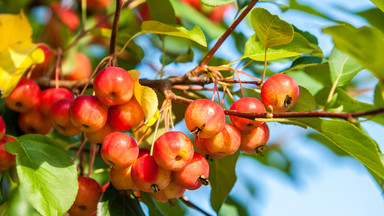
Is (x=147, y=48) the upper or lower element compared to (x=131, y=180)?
lower

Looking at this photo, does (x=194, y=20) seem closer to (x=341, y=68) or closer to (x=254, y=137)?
(x=341, y=68)

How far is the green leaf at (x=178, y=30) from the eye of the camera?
1076 millimetres

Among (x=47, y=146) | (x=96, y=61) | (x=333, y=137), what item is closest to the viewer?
(x=333, y=137)

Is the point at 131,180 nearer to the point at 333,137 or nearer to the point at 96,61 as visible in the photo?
the point at 333,137

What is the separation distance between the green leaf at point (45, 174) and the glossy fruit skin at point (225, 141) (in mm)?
379

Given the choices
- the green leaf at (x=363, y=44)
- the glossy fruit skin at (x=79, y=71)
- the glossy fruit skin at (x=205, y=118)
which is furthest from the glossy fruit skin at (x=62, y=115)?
the glossy fruit skin at (x=79, y=71)

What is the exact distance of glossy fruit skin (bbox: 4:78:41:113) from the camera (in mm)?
1305

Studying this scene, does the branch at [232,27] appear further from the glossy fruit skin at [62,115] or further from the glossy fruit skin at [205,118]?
the glossy fruit skin at [62,115]

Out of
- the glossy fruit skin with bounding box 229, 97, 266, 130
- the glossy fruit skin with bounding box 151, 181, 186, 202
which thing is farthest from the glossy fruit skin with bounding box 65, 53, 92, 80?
the glossy fruit skin with bounding box 229, 97, 266, 130

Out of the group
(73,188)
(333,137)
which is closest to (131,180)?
(73,188)

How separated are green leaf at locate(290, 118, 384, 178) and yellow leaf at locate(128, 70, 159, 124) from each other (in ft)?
1.12

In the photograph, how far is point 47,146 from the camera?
118 centimetres

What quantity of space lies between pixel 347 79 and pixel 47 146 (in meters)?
0.91

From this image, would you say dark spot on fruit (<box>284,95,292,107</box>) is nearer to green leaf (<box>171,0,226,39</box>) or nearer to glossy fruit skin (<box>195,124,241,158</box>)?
glossy fruit skin (<box>195,124,241,158</box>)
